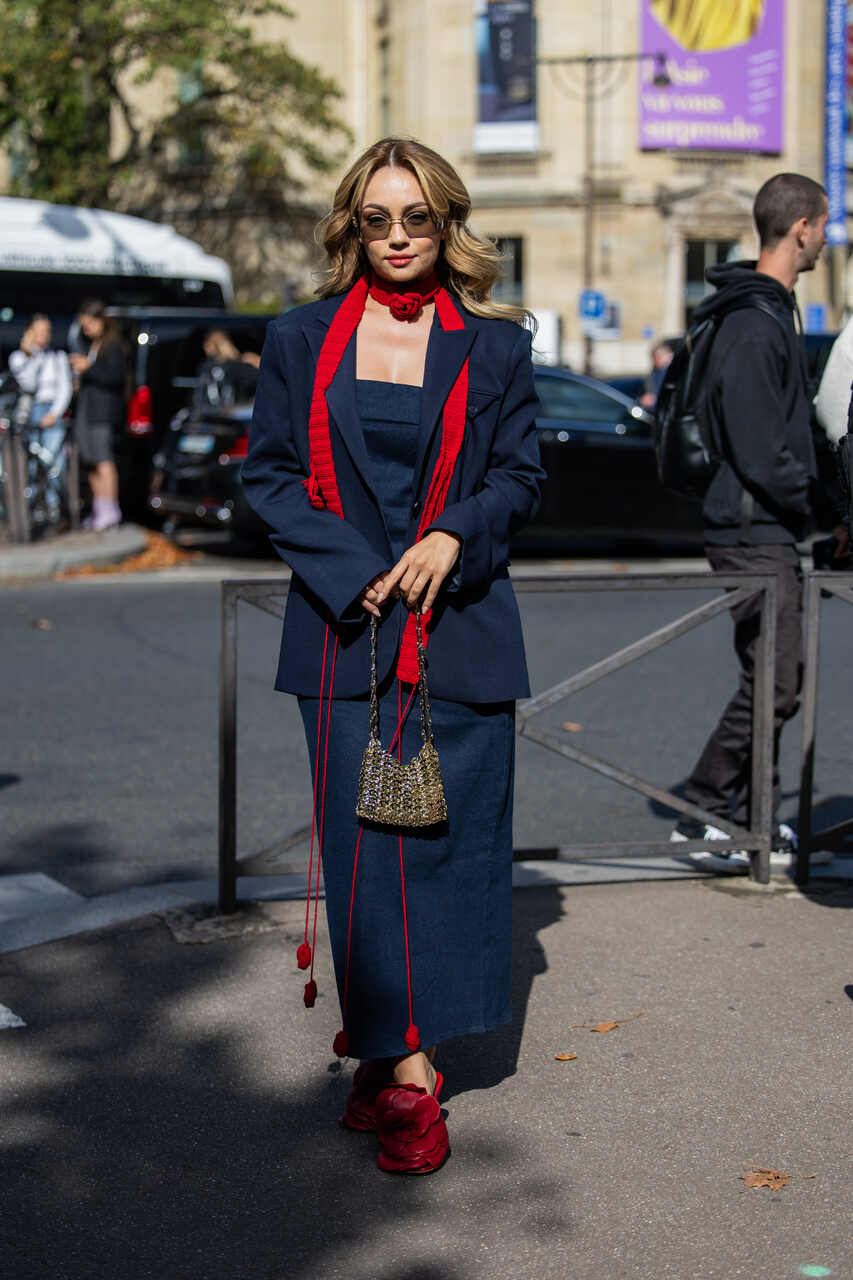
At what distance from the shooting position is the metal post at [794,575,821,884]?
185 inches

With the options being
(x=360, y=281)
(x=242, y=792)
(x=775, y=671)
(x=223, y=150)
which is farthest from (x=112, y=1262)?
(x=223, y=150)

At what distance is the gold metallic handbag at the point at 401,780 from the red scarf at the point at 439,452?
4 cm

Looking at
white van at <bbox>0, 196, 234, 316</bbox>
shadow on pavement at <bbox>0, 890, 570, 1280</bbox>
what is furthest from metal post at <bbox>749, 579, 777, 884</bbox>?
white van at <bbox>0, 196, 234, 316</bbox>

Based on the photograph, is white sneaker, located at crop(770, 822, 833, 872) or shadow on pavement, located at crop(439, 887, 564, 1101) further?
white sneaker, located at crop(770, 822, 833, 872)

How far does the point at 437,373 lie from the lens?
10.4ft

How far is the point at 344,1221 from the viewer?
9.61 ft

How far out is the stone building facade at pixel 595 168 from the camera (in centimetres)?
3844

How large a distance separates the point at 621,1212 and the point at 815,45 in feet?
133

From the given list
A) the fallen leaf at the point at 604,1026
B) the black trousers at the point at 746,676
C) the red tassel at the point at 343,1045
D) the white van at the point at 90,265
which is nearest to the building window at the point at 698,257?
the white van at the point at 90,265

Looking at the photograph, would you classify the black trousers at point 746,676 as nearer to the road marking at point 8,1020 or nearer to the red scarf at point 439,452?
the red scarf at point 439,452

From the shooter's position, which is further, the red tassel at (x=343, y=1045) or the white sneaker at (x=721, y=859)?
the white sneaker at (x=721, y=859)

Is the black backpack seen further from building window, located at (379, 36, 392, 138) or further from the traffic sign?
building window, located at (379, 36, 392, 138)

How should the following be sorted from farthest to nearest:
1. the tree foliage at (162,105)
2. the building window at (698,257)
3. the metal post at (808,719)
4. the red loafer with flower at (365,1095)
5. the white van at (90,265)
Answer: the building window at (698,257) < the tree foliage at (162,105) < the white van at (90,265) < the metal post at (808,719) < the red loafer with flower at (365,1095)

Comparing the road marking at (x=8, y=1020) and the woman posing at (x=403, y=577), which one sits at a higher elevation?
the woman posing at (x=403, y=577)
